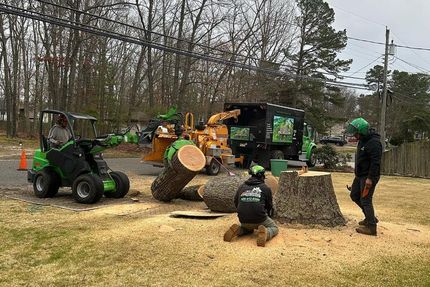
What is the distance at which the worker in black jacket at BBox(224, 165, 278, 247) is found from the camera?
6.40 meters

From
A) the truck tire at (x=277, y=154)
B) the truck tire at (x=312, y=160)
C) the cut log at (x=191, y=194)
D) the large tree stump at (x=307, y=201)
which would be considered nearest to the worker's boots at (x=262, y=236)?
the large tree stump at (x=307, y=201)

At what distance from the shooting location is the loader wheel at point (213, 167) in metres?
17.6

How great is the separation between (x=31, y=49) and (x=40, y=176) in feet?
127

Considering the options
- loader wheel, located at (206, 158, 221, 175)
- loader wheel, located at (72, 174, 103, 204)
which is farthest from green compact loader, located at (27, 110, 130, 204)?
loader wheel, located at (206, 158, 221, 175)

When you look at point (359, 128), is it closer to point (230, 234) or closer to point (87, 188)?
point (230, 234)

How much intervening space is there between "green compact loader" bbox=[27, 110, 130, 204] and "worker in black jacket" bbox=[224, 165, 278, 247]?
14.0 feet

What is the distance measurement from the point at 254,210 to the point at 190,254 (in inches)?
44.1

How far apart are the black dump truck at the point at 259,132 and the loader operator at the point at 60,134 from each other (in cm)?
1056

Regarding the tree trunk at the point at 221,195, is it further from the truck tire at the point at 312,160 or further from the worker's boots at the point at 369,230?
the truck tire at the point at 312,160

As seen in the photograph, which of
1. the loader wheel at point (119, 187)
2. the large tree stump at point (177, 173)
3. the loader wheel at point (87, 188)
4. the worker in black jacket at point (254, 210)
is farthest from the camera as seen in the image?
the loader wheel at point (119, 187)

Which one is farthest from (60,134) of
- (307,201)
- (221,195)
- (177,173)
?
(307,201)

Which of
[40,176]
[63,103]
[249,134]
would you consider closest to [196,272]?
[40,176]

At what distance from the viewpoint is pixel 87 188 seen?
9898 millimetres

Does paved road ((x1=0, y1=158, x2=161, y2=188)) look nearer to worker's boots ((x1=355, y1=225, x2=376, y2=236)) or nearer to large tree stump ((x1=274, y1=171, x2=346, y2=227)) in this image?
large tree stump ((x1=274, y1=171, x2=346, y2=227))
